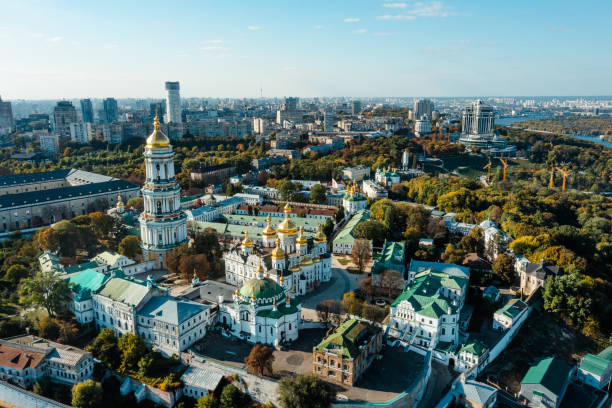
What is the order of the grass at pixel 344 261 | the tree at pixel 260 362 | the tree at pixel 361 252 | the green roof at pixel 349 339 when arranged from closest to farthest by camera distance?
1. the tree at pixel 260 362
2. the green roof at pixel 349 339
3. the tree at pixel 361 252
4. the grass at pixel 344 261

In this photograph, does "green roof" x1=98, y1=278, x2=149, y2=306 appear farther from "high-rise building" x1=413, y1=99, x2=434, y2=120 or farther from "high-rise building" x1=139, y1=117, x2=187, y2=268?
"high-rise building" x1=413, y1=99, x2=434, y2=120

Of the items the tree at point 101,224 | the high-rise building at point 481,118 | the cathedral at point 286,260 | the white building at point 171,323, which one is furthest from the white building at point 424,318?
the high-rise building at point 481,118

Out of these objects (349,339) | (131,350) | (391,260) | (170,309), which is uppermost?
(170,309)

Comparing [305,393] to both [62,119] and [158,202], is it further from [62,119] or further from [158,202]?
[62,119]

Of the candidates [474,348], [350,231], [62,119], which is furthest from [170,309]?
[62,119]

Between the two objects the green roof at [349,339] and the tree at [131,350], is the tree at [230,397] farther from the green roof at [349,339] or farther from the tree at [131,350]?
the tree at [131,350]

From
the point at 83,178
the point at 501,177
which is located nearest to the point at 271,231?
the point at 83,178

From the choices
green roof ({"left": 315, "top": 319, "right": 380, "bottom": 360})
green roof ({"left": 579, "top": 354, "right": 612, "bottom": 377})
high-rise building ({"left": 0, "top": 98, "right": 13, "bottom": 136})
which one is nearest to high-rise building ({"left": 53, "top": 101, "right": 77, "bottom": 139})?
high-rise building ({"left": 0, "top": 98, "right": 13, "bottom": 136})
